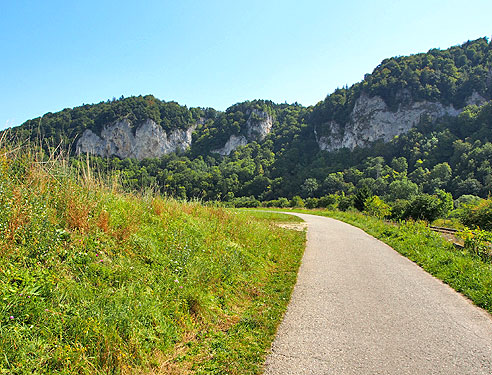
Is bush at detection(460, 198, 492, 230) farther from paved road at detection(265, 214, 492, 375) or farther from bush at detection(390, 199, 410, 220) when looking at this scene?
paved road at detection(265, 214, 492, 375)

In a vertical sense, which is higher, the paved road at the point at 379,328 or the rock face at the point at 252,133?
the rock face at the point at 252,133

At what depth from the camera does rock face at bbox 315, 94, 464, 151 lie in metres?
108

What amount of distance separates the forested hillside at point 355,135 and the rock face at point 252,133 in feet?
2.55

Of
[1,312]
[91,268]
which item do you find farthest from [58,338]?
[91,268]

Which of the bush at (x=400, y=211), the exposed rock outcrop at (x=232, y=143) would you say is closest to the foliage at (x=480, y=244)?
the bush at (x=400, y=211)

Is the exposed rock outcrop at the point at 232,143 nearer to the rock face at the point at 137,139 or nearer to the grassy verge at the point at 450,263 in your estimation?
the rock face at the point at 137,139

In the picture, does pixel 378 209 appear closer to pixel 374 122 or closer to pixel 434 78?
pixel 374 122

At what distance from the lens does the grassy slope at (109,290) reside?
109 inches

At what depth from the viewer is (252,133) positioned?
150 meters

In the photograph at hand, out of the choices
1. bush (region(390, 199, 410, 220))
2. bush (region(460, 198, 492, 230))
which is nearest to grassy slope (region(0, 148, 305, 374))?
bush (region(460, 198, 492, 230))

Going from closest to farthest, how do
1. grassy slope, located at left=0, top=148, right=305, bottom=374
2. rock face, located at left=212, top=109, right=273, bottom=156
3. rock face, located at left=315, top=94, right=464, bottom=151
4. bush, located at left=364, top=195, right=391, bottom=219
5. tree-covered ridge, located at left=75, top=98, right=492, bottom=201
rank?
grassy slope, located at left=0, top=148, right=305, bottom=374 < bush, located at left=364, top=195, right=391, bottom=219 < tree-covered ridge, located at left=75, top=98, right=492, bottom=201 < rock face, located at left=315, top=94, right=464, bottom=151 < rock face, located at left=212, top=109, right=273, bottom=156

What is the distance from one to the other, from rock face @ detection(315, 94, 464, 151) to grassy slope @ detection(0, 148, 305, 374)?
407ft

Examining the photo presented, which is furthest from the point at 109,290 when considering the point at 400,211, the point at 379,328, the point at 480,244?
the point at 400,211

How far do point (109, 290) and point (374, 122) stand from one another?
12984 cm
